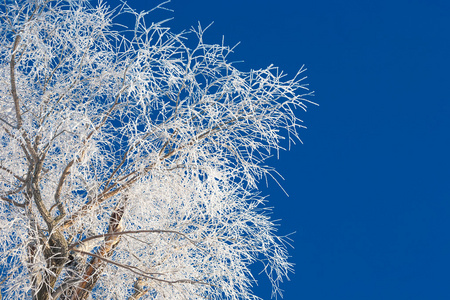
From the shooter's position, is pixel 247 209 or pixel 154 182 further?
pixel 247 209

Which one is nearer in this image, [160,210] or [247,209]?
[160,210]

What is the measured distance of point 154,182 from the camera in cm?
288

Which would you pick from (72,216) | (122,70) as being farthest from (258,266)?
(122,70)

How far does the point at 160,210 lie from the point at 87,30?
41.8 inches

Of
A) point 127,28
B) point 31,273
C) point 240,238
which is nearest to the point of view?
point 31,273

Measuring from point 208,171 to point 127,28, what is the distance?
832mm

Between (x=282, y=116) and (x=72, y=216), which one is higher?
(x=282, y=116)

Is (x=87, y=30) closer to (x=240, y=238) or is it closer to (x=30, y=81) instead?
(x=30, y=81)

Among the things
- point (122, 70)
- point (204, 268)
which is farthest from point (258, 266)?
point (122, 70)

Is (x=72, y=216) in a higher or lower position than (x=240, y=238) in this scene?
lower

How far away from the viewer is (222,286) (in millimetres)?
3297

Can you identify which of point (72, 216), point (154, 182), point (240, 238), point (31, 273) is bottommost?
point (31, 273)

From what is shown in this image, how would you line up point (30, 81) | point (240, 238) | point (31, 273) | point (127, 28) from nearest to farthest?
1. point (31, 273)
2. point (127, 28)
3. point (30, 81)
4. point (240, 238)

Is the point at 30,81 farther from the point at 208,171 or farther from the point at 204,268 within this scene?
the point at 204,268
